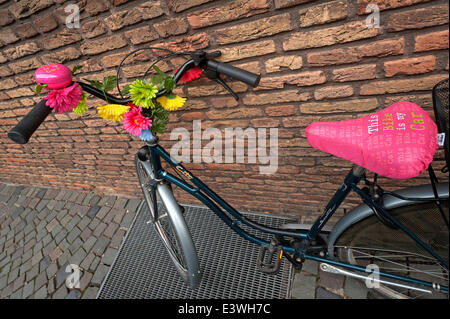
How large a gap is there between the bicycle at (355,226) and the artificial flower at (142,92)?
0.17 feet

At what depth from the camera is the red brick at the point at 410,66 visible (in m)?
1.24

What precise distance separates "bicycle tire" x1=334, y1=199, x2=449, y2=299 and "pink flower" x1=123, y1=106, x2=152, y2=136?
1323 mm

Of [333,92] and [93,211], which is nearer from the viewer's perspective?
[333,92]

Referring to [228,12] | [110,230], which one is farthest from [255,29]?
[110,230]

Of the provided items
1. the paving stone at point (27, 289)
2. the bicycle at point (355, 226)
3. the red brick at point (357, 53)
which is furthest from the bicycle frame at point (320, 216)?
the paving stone at point (27, 289)

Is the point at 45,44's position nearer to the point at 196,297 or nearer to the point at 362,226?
the point at 196,297

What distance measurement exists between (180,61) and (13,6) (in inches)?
45.5

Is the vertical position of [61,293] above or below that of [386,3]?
below

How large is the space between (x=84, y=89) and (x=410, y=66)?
1.62 m

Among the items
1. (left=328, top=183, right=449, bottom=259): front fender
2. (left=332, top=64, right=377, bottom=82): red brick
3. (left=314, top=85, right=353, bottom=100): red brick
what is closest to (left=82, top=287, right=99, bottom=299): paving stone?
(left=328, top=183, right=449, bottom=259): front fender

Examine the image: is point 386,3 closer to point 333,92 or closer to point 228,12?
point 333,92

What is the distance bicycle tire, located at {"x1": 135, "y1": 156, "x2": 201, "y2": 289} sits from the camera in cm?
170

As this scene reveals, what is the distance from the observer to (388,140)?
1.07 metres

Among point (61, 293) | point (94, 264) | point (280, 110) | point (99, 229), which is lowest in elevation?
point (61, 293)
